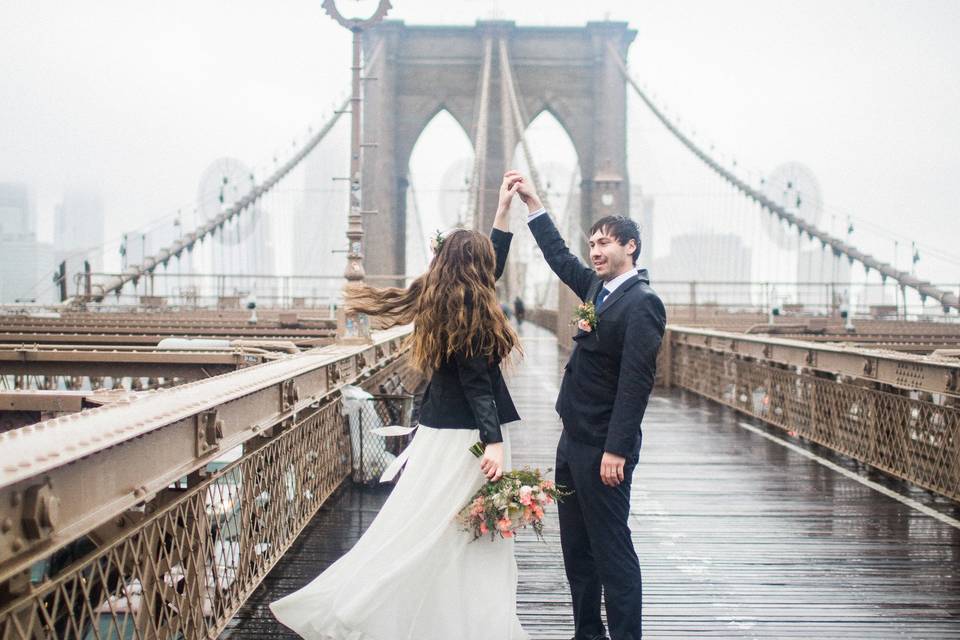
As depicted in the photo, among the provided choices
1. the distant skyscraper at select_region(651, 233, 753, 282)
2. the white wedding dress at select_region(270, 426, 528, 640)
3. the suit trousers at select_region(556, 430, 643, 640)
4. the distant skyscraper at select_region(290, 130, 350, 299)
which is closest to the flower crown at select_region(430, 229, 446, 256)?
the white wedding dress at select_region(270, 426, 528, 640)

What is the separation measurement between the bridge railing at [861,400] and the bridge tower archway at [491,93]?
3320 cm

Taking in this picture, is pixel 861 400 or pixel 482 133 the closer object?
pixel 861 400

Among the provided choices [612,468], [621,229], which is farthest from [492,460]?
[621,229]

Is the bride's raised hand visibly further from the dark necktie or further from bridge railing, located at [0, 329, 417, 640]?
bridge railing, located at [0, 329, 417, 640]

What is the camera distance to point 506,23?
46.1 metres

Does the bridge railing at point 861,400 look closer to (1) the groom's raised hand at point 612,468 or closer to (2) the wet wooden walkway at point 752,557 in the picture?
(2) the wet wooden walkway at point 752,557

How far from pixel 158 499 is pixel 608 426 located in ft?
5.24

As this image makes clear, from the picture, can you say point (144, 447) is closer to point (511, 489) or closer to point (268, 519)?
point (511, 489)

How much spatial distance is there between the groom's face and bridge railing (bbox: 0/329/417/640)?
1.44m

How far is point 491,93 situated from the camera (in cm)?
4544

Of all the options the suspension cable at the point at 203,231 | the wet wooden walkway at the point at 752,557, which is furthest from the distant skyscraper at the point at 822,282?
the wet wooden walkway at the point at 752,557

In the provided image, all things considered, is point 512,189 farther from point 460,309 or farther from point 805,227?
point 805,227

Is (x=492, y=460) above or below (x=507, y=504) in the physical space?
above

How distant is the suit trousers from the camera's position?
10.1 ft
